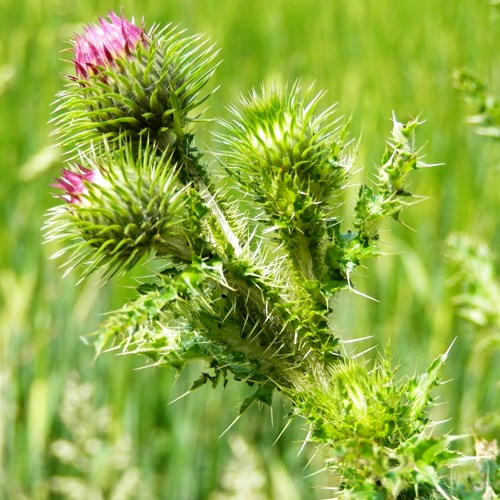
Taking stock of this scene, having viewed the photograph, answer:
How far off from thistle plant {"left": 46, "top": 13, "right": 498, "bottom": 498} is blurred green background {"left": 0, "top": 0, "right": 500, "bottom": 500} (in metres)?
1.96

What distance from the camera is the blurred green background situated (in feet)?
11.7

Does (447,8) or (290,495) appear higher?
(447,8)

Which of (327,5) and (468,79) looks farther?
(327,5)

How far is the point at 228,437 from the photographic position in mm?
3650

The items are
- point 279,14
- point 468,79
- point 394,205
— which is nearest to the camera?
point 394,205

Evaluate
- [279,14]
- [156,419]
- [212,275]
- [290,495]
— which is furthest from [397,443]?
[279,14]

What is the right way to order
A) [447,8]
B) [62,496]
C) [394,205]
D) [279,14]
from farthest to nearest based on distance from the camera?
[279,14], [447,8], [62,496], [394,205]

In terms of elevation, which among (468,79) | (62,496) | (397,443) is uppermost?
(468,79)

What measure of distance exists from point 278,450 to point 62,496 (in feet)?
3.19

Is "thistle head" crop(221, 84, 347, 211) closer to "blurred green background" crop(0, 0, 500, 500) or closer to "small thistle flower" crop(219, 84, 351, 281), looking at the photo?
"small thistle flower" crop(219, 84, 351, 281)

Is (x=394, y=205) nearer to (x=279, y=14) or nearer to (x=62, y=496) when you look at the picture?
(x=62, y=496)

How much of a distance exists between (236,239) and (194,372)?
2.47 metres

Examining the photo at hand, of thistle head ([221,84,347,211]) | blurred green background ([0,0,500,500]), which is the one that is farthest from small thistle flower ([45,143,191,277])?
blurred green background ([0,0,500,500])

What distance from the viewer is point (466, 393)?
3568mm
